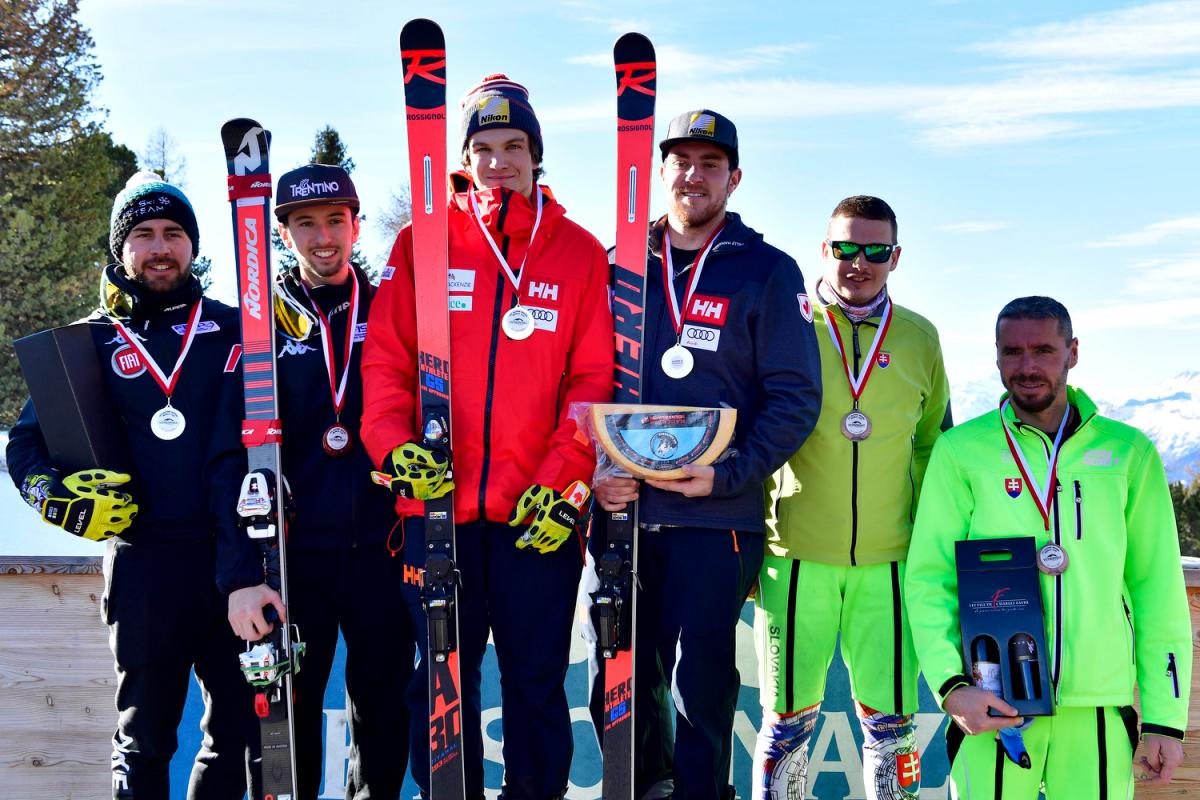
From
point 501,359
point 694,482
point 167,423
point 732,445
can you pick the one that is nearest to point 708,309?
point 732,445

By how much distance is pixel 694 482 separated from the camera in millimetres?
3277

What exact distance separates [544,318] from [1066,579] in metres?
1.75

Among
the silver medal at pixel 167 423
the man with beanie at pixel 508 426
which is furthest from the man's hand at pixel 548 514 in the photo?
the silver medal at pixel 167 423

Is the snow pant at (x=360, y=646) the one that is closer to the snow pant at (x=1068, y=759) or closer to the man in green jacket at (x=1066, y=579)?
the man in green jacket at (x=1066, y=579)

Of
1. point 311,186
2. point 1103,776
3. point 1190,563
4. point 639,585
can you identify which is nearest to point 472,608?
point 639,585

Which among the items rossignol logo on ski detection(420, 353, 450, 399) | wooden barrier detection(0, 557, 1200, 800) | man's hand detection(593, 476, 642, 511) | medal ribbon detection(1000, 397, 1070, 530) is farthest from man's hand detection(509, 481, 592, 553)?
wooden barrier detection(0, 557, 1200, 800)

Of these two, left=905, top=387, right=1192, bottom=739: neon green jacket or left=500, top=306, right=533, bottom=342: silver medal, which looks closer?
left=905, top=387, right=1192, bottom=739: neon green jacket

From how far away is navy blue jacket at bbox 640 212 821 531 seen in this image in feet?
11.0

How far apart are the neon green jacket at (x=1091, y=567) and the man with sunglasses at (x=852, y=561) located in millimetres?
393

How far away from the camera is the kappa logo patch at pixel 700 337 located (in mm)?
3426

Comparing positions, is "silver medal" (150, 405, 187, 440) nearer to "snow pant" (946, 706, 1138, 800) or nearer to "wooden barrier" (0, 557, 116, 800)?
"wooden barrier" (0, 557, 116, 800)

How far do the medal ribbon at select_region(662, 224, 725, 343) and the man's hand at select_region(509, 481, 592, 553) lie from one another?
0.68m

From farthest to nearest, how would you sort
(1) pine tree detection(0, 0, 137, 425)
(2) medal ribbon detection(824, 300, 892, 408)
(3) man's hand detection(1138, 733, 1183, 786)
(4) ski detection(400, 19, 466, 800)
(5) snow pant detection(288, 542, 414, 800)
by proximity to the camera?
(1) pine tree detection(0, 0, 137, 425) < (2) medal ribbon detection(824, 300, 892, 408) < (5) snow pant detection(288, 542, 414, 800) < (4) ski detection(400, 19, 466, 800) < (3) man's hand detection(1138, 733, 1183, 786)

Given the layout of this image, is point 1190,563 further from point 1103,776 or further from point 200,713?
point 200,713
